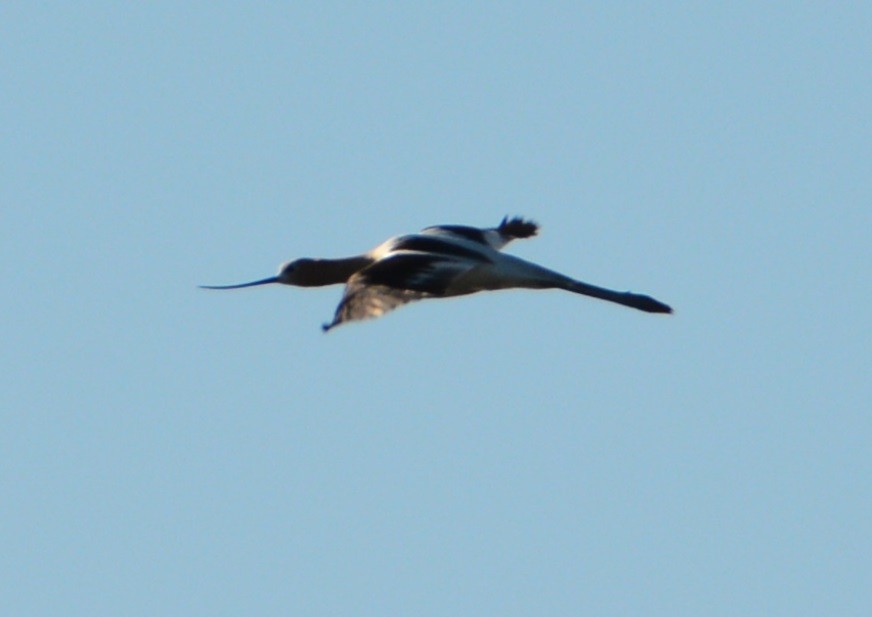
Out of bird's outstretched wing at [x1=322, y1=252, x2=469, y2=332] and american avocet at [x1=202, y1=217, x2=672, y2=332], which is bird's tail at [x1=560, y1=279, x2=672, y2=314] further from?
bird's outstretched wing at [x1=322, y1=252, x2=469, y2=332]

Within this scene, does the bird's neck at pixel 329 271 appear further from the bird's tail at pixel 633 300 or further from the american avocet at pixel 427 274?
the bird's tail at pixel 633 300

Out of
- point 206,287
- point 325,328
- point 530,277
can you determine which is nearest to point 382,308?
point 325,328

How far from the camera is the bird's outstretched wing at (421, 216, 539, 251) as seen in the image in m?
24.9

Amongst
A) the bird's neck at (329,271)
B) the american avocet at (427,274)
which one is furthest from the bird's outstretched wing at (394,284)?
the bird's neck at (329,271)

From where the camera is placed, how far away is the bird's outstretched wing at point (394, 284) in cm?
2120

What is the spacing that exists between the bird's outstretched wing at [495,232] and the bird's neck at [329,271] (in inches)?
28.7

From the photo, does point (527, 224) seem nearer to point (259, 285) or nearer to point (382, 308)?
point (259, 285)

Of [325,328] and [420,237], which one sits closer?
[325,328]

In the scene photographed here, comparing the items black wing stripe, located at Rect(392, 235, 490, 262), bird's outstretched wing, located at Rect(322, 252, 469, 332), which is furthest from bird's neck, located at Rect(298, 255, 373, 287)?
bird's outstretched wing, located at Rect(322, 252, 469, 332)

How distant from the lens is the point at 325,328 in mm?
20750

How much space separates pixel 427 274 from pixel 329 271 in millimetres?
2413

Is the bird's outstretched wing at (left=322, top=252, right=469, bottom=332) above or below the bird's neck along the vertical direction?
below

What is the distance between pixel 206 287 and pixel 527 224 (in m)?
3.65

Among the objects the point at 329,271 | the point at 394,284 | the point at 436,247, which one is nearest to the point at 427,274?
the point at 394,284
